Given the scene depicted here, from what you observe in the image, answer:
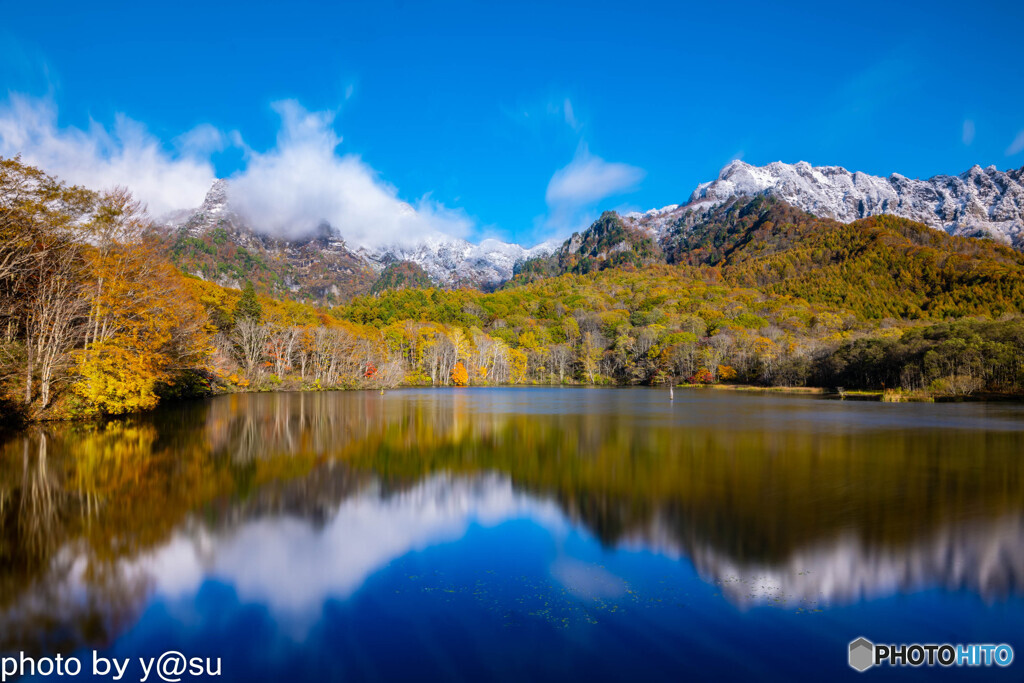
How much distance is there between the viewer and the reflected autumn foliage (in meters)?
6.81

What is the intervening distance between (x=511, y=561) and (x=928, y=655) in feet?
16.1

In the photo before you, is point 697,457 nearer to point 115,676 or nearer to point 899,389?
point 115,676

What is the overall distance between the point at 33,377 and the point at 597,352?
8454 cm

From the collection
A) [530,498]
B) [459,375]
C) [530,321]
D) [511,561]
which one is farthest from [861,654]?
[530,321]

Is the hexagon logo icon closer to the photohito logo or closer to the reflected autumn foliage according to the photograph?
the photohito logo

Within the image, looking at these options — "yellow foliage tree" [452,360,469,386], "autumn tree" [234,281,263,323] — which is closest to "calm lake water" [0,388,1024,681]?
"autumn tree" [234,281,263,323]

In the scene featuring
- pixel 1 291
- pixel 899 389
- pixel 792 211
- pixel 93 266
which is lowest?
pixel 899 389

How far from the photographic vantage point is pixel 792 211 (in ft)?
617

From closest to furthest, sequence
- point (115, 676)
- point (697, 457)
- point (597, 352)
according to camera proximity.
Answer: point (115, 676) < point (697, 457) < point (597, 352)

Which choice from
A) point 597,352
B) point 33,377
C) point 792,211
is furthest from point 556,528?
point 792,211

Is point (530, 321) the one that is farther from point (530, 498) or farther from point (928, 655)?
point (928, 655)

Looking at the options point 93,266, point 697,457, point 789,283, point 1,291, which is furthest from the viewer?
point 789,283

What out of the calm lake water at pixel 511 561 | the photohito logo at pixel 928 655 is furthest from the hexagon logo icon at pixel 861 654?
the calm lake water at pixel 511 561

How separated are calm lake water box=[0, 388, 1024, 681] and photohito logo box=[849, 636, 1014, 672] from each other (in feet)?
0.43
